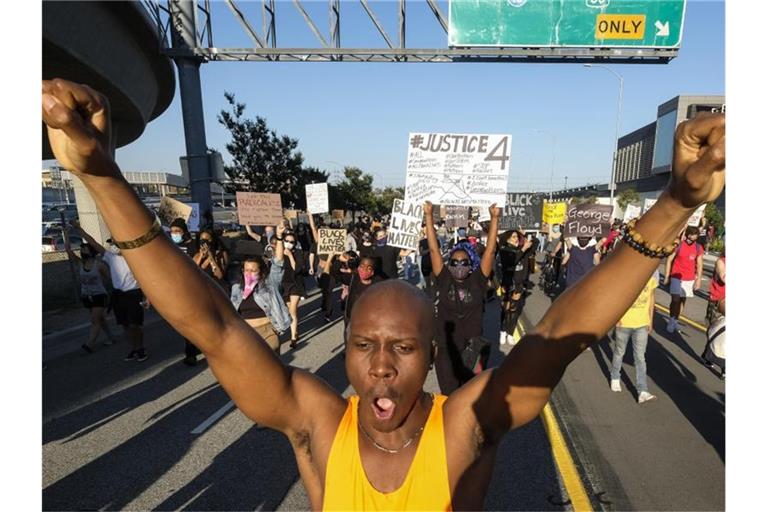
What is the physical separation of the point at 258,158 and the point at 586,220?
19.1m

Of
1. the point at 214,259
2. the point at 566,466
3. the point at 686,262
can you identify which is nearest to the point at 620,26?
the point at 686,262

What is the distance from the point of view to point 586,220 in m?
8.95

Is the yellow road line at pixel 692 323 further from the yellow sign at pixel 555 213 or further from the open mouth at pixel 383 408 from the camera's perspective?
the open mouth at pixel 383 408

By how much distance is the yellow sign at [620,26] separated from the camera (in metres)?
12.4

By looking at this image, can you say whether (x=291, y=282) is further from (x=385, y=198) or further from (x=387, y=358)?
(x=385, y=198)

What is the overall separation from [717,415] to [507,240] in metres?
4.66

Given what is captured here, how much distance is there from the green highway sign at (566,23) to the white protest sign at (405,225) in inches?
338

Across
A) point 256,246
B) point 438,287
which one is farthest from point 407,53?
point 438,287

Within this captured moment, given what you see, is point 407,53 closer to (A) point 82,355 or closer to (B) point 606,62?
(B) point 606,62

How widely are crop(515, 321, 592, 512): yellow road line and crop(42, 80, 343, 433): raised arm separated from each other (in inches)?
101

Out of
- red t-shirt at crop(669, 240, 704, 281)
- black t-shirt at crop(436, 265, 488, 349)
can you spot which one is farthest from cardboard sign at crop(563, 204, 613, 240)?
black t-shirt at crop(436, 265, 488, 349)

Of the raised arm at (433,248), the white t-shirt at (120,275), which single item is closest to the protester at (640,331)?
the raised arm at (433,248)

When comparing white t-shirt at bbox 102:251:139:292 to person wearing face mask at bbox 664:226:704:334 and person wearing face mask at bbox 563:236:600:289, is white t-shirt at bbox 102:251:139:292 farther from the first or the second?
person wearing face mask at bbox 664:226:704:334

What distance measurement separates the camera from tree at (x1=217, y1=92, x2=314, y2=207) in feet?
76.2
